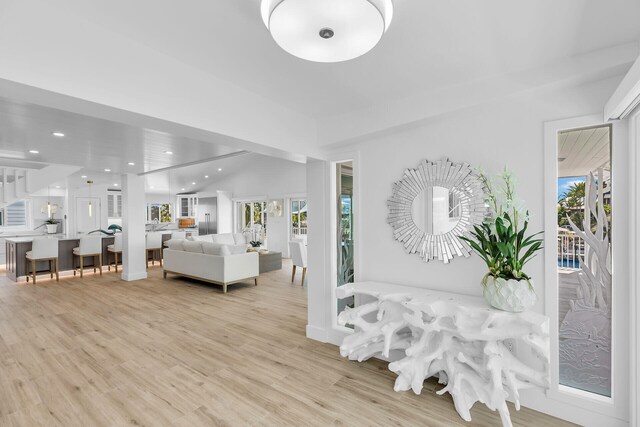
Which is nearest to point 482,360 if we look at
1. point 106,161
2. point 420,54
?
point 420,54

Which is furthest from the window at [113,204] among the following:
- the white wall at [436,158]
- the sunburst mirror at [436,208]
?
the sunburst mirror at [436,208]

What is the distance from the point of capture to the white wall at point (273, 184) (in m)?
9.54

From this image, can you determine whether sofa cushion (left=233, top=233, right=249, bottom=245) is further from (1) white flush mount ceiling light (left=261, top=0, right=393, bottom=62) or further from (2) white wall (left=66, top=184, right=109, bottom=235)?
(1) white flush mount ceiling light (left=261, top=0, right=393, bottom=62)

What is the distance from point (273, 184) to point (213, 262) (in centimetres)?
496

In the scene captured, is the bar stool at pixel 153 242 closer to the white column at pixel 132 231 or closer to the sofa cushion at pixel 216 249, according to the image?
the white column at pixel 132 231

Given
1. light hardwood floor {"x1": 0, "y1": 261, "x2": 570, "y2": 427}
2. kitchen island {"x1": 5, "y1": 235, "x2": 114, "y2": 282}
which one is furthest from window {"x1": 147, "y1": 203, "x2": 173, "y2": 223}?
light hardwood floor {"x1": 0, "y1": 261, "x2": 570, "y2": 427}

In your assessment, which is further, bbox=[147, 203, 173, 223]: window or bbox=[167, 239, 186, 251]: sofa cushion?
bbox=[147, 203, 173, 223]: window

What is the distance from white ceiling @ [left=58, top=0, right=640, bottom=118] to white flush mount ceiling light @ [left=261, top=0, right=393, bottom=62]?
34 cm

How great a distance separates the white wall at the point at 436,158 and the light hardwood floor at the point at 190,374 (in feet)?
2.02

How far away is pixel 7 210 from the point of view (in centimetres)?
859

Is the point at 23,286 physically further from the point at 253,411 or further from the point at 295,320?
the point at 253,411

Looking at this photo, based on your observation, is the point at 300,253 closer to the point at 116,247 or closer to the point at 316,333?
the point at 316,333

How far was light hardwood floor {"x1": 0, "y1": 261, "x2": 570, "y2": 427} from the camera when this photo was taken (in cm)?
206

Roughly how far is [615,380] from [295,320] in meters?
3.04
